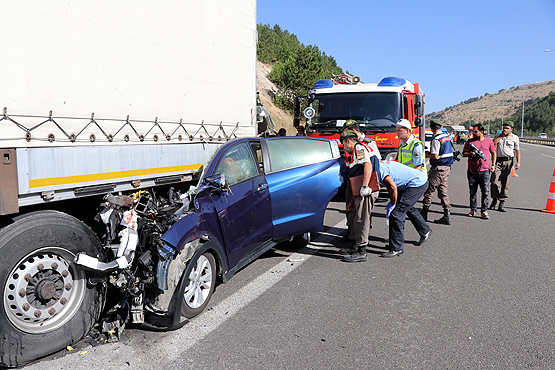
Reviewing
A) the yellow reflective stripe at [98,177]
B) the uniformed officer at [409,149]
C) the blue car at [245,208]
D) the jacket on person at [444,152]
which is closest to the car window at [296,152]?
the blue car at [245,208]

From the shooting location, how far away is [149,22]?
4.47 m

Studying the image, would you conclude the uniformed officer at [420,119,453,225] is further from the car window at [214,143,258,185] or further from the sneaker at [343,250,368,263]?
the car window at [214,143,258,185]

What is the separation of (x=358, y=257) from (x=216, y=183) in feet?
7.89

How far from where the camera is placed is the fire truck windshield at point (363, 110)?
1016 cm

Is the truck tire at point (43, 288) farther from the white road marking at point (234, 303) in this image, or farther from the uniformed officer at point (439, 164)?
the uniformed officer at point (439, 164)

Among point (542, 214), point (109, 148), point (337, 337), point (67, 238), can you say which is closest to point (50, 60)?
point (109, 148)

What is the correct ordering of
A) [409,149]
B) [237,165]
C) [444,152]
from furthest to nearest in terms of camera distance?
[444,152] → [409,149] → [237,165]

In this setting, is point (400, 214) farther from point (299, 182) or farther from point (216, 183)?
point (216, 183)

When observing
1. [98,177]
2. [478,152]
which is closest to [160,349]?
[98,177]

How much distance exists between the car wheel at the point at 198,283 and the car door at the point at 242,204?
0.28m

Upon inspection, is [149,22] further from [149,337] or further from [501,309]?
[501,309]

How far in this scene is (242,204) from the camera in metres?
4.43

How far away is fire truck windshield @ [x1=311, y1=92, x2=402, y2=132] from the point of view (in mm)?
10164

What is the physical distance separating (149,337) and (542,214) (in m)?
8.45
